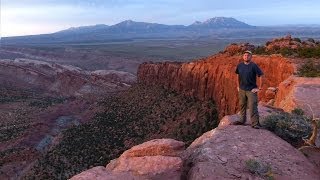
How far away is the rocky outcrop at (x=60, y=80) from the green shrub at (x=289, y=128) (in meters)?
50.7

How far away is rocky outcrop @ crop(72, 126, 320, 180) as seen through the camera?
380 inches

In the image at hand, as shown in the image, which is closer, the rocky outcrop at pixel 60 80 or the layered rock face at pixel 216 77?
the layered rock face at pixel 216 77

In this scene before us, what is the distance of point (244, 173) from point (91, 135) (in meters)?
25.6

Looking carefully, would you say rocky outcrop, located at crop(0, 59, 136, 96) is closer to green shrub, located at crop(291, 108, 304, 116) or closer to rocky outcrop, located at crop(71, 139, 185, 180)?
green shrub, located at crop(291, 108, 304, 116)

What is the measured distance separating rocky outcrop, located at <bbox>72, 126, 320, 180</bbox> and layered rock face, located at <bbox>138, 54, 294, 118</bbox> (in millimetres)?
10365

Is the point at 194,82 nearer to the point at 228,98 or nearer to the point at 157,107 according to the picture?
the point at 157,107

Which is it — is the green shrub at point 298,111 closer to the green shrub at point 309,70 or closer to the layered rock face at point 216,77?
the layered rock face at point 216,77

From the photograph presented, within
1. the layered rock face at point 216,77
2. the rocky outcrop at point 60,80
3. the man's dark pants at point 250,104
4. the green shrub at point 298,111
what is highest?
the man's dark pants at point 250,104

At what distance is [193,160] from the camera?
10344mm

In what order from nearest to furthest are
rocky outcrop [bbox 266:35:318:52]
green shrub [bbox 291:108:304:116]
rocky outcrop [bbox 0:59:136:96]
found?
green shrub [bbox 291:108:304:116]
rocky outcrop [bbox 266:35:318:52]
rocky outcrop [bbox 0:59:136:96]

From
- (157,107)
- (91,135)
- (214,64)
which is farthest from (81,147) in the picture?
(214,64)

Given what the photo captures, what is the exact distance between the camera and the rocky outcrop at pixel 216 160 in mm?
9641

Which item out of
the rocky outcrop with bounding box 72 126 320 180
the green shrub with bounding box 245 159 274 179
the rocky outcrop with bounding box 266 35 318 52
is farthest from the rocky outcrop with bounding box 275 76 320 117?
the rocky outcrop with bounding box 266 35 318 52

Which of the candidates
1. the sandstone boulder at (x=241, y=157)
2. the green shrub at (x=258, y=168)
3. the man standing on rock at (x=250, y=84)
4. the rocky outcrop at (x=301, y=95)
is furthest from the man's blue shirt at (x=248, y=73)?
the green shrub at (x=258, y=168)
